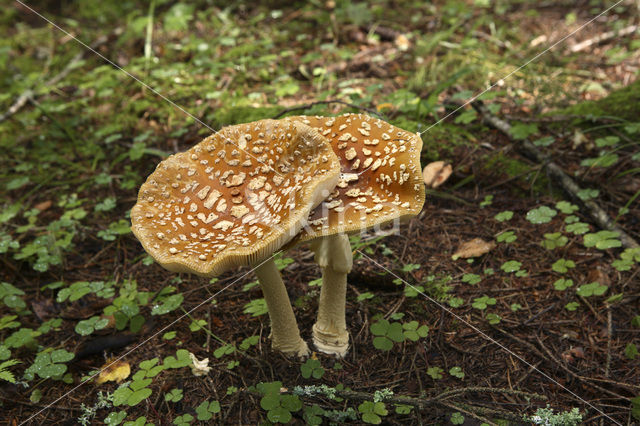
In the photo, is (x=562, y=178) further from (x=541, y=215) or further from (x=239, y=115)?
(x=239, y=115)

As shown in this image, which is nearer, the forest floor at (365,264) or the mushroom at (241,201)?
the mushroom at (241,201)

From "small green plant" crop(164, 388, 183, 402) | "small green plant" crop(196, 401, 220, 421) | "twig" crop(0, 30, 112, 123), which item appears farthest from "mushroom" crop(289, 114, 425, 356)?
"twig" crop(0, 30, 112, 123)

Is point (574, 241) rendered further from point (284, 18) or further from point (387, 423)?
point (284, 18)

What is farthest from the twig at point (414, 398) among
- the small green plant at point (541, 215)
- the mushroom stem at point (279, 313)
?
the small green plant at point (541, 215)

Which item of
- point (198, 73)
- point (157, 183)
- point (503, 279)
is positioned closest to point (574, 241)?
Answer: point (503, 279)

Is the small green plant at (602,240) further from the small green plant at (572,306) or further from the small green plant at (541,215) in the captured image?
the small green plant at (572,306)

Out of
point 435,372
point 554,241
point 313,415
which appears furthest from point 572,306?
point 313,415
